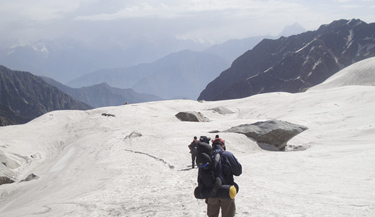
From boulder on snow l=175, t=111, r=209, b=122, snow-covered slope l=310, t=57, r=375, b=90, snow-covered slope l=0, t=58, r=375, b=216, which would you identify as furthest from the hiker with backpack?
snow-covered slope l=310, t=57, r=375, b=90

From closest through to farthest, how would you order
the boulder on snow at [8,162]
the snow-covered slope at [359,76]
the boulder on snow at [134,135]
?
the boulder on snow at [8,162] → the boulder on snow at [134,135] → the snow-covered slope at [359,76]

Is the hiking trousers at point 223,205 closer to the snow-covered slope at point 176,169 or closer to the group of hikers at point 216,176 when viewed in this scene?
the group of hikers at point 216,176

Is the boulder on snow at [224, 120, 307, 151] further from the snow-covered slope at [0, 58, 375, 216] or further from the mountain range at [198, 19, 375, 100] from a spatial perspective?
the mountain range at [198, 19, 375, 100]

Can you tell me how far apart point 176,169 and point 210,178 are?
8.37m

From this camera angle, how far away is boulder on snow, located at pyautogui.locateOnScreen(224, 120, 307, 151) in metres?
20.2

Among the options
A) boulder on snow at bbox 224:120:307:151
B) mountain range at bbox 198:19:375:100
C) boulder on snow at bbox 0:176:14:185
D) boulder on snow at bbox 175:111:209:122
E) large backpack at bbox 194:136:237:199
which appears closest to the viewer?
large backpack at bbox 194:136:237:199

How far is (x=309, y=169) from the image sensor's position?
12.6 meters

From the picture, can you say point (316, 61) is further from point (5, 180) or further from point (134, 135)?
point (5, 180)

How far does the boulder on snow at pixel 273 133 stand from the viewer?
20.2 meters

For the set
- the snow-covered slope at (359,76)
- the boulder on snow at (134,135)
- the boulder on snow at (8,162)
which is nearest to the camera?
the boulder on snow at (8,162)

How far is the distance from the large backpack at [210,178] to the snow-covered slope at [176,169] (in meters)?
2.04

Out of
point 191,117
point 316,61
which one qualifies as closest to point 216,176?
point 191,117

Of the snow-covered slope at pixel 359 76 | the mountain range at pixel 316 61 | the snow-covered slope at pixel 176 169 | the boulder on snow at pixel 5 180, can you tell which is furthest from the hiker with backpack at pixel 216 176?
the mountain range at pixel 316 61

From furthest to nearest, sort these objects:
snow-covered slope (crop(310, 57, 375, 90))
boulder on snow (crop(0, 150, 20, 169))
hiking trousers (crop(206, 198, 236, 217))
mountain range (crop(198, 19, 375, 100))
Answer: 1. mountain range (crop(198, 19, 375, 100))
2. snow-covered slope (crop(310, 57, 375, 90))
3. boulder on snow (crop(0, 150, 20, 169))
4. hiking trousers (crop(206, 198, 236, 217))
